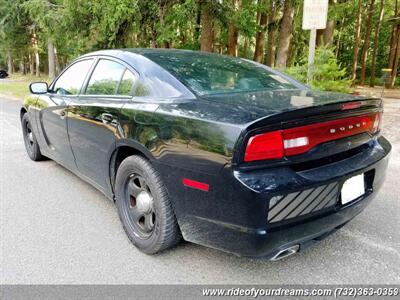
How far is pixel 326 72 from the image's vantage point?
698cm

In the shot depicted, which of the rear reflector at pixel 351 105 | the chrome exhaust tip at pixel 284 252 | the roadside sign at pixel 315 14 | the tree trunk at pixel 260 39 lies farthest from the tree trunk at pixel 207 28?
the chrome exhaust tip at pixel 284 252

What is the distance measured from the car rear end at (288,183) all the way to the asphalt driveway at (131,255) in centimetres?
38

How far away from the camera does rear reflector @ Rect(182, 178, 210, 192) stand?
76.9 inches

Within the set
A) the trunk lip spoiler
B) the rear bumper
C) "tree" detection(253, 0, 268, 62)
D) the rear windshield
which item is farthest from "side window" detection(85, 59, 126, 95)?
"tree" detection(253, 0, 268, 62)

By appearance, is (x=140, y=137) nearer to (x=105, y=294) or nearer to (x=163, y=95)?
(x=163, y=95)

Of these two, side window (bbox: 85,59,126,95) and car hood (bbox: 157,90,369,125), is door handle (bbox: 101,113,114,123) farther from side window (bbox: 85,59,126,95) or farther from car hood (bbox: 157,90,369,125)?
car hood (bbox: 157,90,369,125)

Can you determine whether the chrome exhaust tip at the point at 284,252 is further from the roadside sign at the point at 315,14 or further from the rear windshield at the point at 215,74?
the roadside sign at the point at 315,14

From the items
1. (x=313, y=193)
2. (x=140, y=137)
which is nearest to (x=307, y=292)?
(x=313, y=193)

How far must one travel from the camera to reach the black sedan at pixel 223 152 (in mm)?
1842

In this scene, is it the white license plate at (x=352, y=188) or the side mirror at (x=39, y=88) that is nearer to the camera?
the white license plate at (x=352, y=188)

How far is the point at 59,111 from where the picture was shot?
11.9 feet

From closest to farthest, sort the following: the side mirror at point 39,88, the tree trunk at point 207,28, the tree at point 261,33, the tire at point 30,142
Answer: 1. the side mirror at point 39,88
2. the tire at point 30,142
3. the tree trunk at point 207,28
4. the tree at point 261,33

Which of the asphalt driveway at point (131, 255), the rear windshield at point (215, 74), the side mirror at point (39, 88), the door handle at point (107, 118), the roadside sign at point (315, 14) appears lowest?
the asphalt driveway at point (131, 255)

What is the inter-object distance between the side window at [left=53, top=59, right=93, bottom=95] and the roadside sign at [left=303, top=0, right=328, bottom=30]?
492 cm
